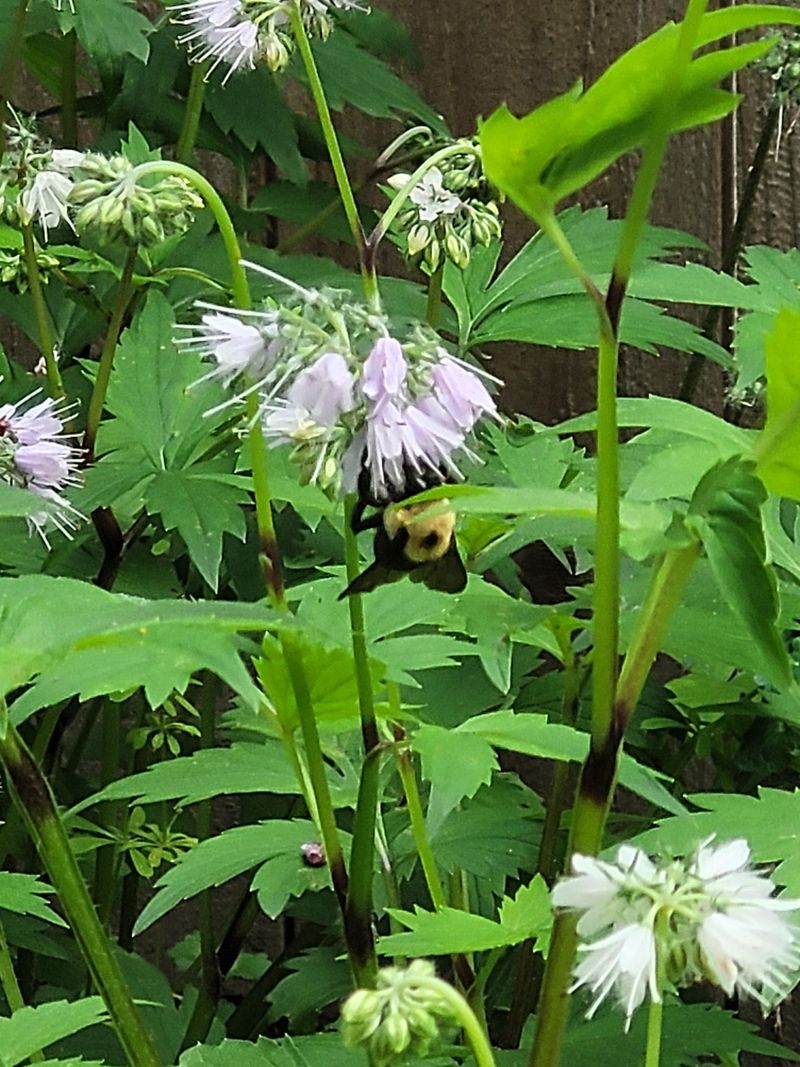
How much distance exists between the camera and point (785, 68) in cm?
106

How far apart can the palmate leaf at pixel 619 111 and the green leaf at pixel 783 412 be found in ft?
0.20

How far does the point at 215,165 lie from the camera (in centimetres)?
138

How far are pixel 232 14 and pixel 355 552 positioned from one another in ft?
1.33

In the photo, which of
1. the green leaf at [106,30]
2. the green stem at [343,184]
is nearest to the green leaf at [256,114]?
the green leaf at [106,30]

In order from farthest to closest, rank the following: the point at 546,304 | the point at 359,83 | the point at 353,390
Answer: the point at 359,83
the point at 546,304
the point at 353,390

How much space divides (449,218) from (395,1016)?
0.49 metres

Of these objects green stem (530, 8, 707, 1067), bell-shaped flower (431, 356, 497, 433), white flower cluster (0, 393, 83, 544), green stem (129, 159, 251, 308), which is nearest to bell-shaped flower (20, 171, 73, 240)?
white flower cluster (0, 393, 83, 544)

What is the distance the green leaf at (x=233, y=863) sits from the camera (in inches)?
23.8

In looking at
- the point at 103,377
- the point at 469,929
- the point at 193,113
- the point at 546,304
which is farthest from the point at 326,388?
the point at 193,113

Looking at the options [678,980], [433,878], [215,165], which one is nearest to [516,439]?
[433,878]

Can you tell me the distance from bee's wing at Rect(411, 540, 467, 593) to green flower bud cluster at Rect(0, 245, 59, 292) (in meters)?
0.53

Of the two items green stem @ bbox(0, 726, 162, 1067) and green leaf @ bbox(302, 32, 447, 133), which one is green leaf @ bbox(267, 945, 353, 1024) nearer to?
green stem @ bbox(0, 726, 162, 1067)

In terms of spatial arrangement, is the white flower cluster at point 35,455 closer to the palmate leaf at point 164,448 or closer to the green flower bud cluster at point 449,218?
the palmate leaf at point 164,448

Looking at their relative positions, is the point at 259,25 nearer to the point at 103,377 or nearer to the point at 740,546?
the point at 103,377
